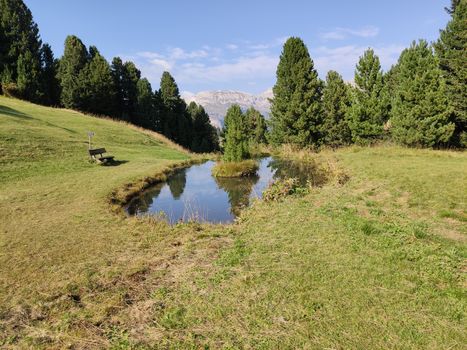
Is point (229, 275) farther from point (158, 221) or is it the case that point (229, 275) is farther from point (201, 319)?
point (158, 221)

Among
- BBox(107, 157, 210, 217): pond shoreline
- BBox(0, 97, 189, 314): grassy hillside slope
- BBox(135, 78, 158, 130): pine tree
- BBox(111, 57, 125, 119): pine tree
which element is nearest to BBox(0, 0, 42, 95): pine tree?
BBox(111, 57, 125, 119): pine tree

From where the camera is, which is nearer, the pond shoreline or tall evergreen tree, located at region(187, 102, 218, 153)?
the pond shoreline

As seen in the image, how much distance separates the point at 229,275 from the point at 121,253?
10.3 ft

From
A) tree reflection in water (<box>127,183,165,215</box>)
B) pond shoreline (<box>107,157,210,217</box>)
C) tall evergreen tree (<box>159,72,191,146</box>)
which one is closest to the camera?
pond shoreline (<box>107,157,210,217</box>)

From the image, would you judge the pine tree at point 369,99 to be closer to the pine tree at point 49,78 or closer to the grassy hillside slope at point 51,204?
the grassy hillside slope at point 51,204

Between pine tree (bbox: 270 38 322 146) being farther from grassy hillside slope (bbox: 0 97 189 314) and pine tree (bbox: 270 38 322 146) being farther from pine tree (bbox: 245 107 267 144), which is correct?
pine tree (bbox: 245 107 267 144)

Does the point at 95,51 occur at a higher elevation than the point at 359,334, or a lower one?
higher

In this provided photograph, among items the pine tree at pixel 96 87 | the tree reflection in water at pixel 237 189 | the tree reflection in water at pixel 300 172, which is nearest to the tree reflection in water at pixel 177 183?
the tree reflection in water at pixel 237 189

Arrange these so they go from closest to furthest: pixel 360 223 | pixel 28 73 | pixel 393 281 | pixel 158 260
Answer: pixel 393 281, pixel 158 260, pixel 360 223, pixel 28 73

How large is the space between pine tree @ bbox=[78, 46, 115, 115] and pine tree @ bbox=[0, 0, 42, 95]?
628 cm

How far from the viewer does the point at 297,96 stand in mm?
34406

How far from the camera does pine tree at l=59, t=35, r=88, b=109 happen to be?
5053 centimetres

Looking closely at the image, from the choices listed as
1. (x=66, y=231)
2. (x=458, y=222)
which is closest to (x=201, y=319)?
(x=66, y=231)

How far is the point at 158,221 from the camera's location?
11.2 metres
